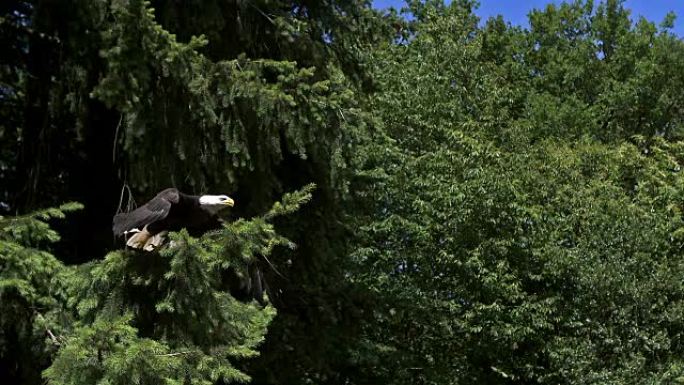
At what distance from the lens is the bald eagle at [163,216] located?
432 cm

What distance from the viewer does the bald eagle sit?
4324mm

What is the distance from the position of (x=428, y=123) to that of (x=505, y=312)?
249cm

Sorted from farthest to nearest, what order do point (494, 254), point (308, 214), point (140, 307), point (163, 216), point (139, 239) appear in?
1. point (494, 254)
2. point (308, 214)
3. point (140, 307)
4. point (139, 239)
5. point (163, 216)

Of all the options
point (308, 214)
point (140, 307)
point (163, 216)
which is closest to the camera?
point (163, 216)

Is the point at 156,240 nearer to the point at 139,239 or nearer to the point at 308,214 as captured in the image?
the point at 139,239

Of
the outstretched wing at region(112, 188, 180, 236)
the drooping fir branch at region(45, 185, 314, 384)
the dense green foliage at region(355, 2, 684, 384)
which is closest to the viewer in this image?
the drooping fir branch at region(45, 185, 314, 384)

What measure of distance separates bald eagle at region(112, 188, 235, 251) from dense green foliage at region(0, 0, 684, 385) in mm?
153

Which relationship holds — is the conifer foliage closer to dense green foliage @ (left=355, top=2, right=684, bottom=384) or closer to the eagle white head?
the eagle white head

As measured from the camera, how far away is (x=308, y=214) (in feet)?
22.3

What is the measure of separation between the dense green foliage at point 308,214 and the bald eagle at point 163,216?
15cm

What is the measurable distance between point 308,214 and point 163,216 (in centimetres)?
259

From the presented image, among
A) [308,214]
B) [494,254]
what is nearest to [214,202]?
[308,214]

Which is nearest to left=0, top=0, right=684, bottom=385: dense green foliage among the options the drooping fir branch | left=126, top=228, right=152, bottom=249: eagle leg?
the drooping fir branch

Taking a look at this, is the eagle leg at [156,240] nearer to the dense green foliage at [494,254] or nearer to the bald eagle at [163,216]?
the bald eagle at [163,216]
